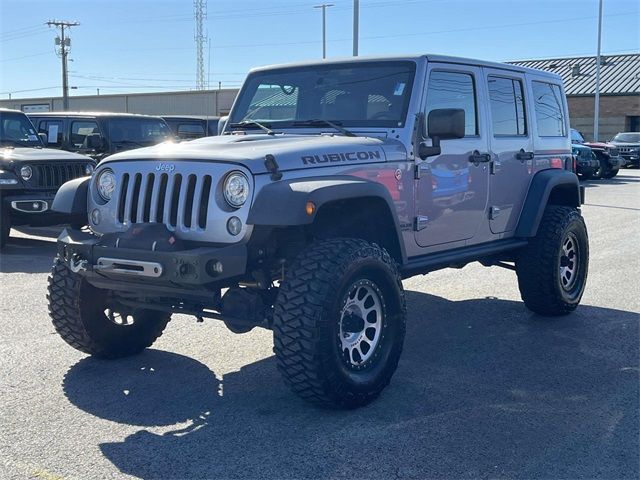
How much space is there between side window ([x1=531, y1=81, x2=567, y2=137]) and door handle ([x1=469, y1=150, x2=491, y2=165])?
3.62 feet

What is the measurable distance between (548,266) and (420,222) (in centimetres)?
171

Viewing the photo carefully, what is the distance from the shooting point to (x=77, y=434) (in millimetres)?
4105

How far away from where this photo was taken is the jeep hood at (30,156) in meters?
10.1

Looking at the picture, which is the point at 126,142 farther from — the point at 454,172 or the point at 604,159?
the point at 604,159

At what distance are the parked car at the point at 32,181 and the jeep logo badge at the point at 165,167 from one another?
221 inches

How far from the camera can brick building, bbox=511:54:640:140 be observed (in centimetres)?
4470

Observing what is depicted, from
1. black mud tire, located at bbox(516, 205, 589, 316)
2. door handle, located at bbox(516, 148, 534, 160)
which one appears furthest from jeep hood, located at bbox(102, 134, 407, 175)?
black mud tire, located at bbox(516, 205, 589, 316)

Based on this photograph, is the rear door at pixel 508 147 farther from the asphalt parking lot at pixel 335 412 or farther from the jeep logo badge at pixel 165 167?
the jeep logo badge at pixel 165 167

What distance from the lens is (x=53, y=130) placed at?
44.3ft

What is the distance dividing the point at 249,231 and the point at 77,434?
139 centimetres

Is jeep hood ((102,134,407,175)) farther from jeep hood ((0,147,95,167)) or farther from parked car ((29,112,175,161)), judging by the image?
parked car ((29,112,175,161))

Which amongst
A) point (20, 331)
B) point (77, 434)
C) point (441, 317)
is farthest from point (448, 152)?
point (20, 331)

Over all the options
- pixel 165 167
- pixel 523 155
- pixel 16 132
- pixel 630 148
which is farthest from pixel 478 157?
pixel 630 148

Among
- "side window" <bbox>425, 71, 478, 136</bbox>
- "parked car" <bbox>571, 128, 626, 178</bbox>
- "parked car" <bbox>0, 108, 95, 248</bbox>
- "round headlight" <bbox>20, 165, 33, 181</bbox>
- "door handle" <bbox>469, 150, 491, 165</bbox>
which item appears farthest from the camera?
"parked car" <bbox>571, 128, 626, 178</bbox>
